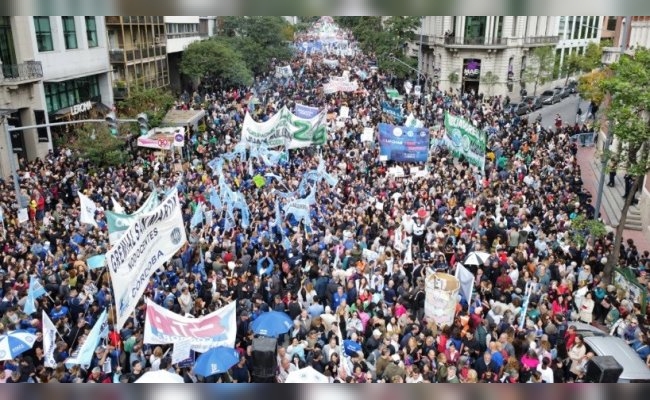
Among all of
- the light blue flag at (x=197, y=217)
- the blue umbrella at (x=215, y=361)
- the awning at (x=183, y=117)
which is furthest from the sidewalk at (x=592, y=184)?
the awning at (x=183, y=117)

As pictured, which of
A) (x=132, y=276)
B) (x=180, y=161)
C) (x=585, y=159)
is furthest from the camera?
(x=585, y=159)

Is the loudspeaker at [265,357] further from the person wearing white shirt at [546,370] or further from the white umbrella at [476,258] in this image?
the white umbrella at [476,258]

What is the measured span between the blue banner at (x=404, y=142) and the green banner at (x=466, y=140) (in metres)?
1.17

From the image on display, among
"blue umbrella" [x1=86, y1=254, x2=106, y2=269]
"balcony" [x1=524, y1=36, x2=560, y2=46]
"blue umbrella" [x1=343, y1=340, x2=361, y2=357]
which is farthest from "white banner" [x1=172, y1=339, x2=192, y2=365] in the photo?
"balcony" [x1=524, y1=36, x2=560, y2=46]

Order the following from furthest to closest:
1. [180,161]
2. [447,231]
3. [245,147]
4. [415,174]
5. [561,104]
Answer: [561,104] → [180,161] → [245,147] → [415,174] → [447,231]

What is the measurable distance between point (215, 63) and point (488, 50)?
24.3m

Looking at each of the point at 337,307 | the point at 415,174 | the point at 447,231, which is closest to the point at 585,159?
the point at 415,174

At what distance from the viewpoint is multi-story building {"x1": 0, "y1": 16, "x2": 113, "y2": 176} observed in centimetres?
2853

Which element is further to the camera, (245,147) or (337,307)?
(245,147)

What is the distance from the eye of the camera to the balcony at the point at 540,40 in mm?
52906

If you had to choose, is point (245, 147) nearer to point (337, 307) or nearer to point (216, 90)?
point (337, 307)

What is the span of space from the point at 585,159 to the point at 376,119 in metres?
11.1

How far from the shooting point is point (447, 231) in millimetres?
15531

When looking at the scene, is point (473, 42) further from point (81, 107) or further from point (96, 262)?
Result: point (96, 262)
